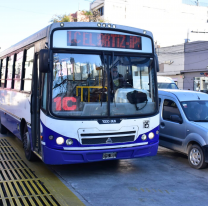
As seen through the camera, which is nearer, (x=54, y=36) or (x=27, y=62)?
(x=54, y=36)

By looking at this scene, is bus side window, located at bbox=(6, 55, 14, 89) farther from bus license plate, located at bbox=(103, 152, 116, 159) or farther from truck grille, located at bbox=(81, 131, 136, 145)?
bus license plate, located at bbox=(103, 152, 116, 159)

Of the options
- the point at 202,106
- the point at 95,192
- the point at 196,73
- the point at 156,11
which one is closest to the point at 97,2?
the point at 156,11

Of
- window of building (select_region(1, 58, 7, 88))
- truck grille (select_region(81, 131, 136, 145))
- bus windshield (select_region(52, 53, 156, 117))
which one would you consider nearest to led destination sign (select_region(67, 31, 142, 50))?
bus windshield (select_region(52, 53, 156, 117))

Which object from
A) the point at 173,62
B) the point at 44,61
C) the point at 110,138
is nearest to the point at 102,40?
the point at 44,61

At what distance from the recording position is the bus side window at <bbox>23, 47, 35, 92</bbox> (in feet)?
24.8

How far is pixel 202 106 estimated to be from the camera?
8641 mm

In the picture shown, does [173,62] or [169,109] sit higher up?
[173,62]

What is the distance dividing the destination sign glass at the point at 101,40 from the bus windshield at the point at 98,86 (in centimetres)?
18

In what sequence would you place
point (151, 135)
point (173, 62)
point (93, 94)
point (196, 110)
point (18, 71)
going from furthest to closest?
1. point (173, 62)
2. point (18, 71)
3. point (196, 110)
4. point (151, 135)
5. point (93, 94)

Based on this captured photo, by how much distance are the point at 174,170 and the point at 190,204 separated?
2.19m

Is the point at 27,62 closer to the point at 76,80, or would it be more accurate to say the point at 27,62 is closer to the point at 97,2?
the point at 76,80

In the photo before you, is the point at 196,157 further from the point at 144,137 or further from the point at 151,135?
the point at 144,137

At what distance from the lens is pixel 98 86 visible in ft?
20.9

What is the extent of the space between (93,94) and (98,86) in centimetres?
19
